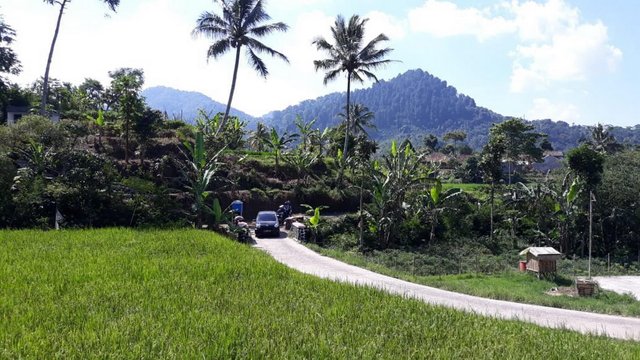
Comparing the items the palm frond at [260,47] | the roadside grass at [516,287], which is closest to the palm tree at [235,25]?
the palm frond at [260,47]

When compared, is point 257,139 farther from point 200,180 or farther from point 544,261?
point 544,261

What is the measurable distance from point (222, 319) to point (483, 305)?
809 cm

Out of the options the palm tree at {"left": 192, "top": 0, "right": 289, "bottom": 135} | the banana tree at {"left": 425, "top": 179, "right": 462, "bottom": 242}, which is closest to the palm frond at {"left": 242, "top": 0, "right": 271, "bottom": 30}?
the palm tree at {"left": 192, "top": 0, "right": 289, "bottom": 135}

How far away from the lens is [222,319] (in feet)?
25.0

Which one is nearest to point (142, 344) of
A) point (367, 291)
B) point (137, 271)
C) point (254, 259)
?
point (137, 271)

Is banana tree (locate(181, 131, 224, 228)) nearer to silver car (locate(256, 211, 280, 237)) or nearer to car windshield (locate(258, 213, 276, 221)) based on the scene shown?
silver car (locate(256, 211, 280, 237))

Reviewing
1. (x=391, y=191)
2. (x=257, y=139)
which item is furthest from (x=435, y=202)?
(x=257, y=139)

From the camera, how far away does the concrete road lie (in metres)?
18.6

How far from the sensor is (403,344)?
23.4ft

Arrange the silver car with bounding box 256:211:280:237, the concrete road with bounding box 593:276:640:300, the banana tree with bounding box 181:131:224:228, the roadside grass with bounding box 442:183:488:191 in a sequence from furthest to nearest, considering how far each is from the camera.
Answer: the roadside grass with bounding box 442:183:488:191 < the silver car with bounding box 256:211:280:237 < the banana tree with bounding box 181:131:224:228 < the concrete road with bounding box 593:276:640:300

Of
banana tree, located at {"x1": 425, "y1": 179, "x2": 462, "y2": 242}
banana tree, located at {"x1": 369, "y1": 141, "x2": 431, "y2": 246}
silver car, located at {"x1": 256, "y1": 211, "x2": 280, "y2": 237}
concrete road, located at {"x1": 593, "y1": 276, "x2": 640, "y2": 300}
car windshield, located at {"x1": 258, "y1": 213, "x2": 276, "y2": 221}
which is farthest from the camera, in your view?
banana tree, located at {"x1": 425, "y1": 179, "x2": 462, "y2": 242}

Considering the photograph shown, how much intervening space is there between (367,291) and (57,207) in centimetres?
1359

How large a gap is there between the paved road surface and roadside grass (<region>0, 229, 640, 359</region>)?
1.96 metres

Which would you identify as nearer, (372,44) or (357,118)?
(372,44)
